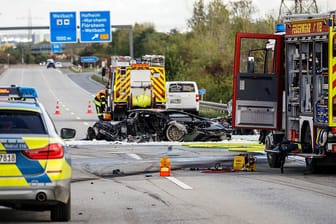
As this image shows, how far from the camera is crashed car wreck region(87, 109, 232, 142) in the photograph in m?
24.6

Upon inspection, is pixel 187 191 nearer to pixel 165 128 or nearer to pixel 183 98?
pixel 165 128

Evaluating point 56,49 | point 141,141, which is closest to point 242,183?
point 141,141

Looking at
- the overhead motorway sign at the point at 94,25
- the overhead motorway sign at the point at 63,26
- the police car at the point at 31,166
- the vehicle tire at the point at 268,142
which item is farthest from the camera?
the overhead motorway sign at the point at 94,25

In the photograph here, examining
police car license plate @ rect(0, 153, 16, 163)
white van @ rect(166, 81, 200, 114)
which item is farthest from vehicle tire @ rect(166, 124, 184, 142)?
police car license plate @ rect(0, 153, 16, 163)

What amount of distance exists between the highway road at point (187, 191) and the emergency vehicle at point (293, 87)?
Result: 0.63m

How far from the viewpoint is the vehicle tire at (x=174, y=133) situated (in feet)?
80.6

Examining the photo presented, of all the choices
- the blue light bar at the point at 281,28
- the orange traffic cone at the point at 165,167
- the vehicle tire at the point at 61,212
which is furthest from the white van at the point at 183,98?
the vehicle tire at the point at 61,212

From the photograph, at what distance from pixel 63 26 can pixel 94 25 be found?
1943 millimetres

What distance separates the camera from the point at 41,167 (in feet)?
31.0

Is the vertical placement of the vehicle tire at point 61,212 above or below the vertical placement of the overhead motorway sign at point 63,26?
below

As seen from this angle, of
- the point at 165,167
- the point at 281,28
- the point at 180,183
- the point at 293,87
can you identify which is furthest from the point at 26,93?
the point at 281,28

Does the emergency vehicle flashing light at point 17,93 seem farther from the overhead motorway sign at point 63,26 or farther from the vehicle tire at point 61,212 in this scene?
the overhead motorway sign at point 63,26

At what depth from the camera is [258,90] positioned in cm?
1773

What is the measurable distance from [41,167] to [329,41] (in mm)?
7226
